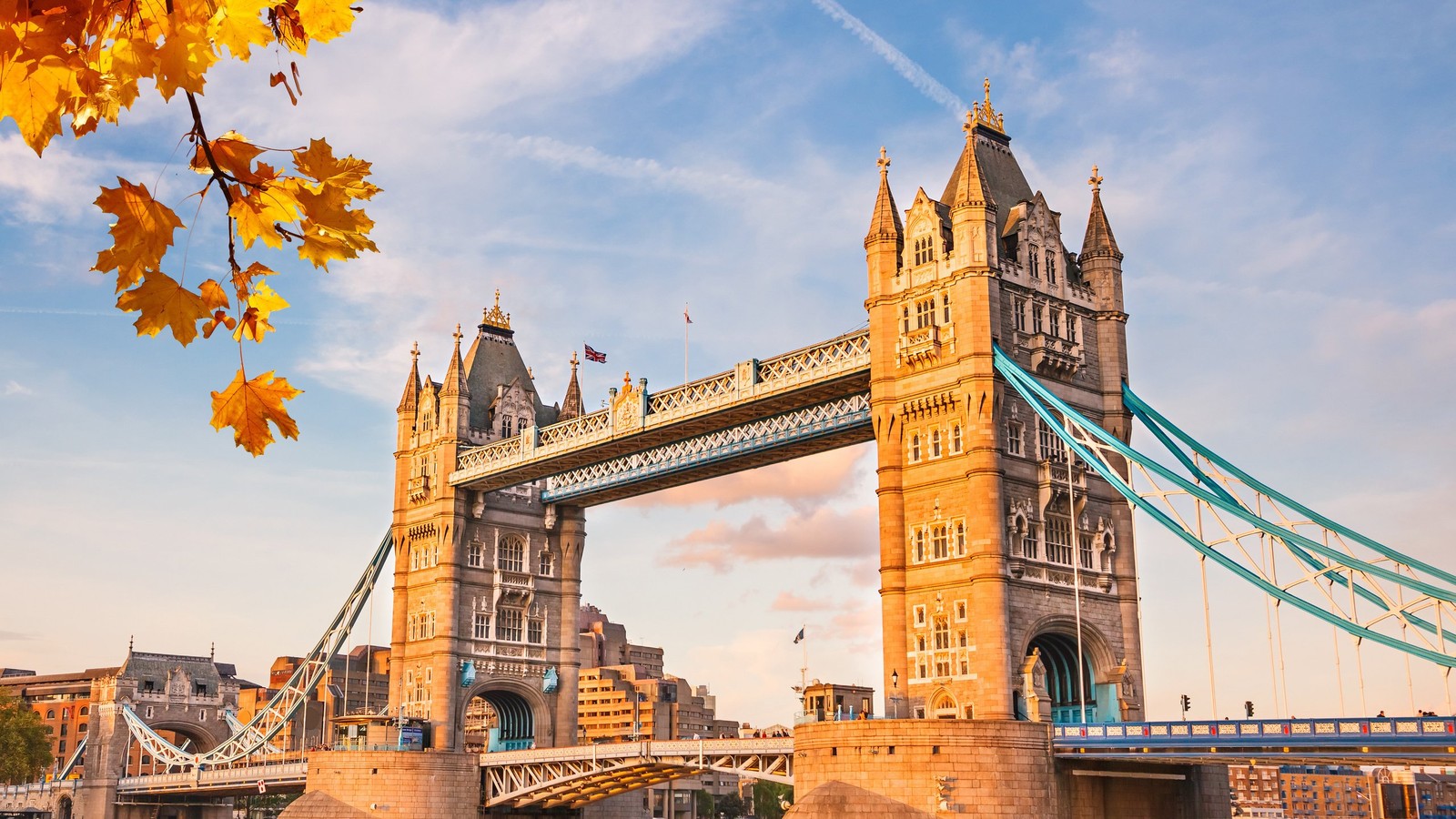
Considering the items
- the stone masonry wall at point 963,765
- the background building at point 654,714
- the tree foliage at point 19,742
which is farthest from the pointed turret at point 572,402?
the background building at point 654,714

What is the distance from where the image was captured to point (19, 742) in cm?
11162

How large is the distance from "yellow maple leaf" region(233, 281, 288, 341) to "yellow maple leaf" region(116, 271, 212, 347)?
56 cm

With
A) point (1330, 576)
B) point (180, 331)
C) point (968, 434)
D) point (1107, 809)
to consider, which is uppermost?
point (968, 434)

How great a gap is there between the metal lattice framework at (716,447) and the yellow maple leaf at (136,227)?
51.4m

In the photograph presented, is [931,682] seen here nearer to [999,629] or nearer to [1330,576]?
[999,629]

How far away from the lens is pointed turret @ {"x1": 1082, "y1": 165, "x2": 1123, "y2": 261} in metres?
53.4

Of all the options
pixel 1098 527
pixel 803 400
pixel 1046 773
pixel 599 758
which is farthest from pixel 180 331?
pixel 599 758

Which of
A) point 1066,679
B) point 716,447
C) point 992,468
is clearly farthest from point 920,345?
point 716,447

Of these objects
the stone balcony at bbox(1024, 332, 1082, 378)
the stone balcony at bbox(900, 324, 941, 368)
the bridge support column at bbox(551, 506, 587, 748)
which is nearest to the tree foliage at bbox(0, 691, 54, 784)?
the bridge support column at bbox(551, 506, 587, 748)

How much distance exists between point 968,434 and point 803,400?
10.4 meters

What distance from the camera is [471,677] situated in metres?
71.6

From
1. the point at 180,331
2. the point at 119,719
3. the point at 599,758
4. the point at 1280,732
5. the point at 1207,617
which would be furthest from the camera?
the point at 119,719

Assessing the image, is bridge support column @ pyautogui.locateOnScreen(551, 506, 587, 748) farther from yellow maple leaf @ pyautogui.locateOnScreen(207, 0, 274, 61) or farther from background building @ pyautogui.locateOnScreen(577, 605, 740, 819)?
background building @ pyautogui.locateOnScreen(577, 605, 740, 819)

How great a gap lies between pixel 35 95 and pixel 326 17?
0.76 meters
